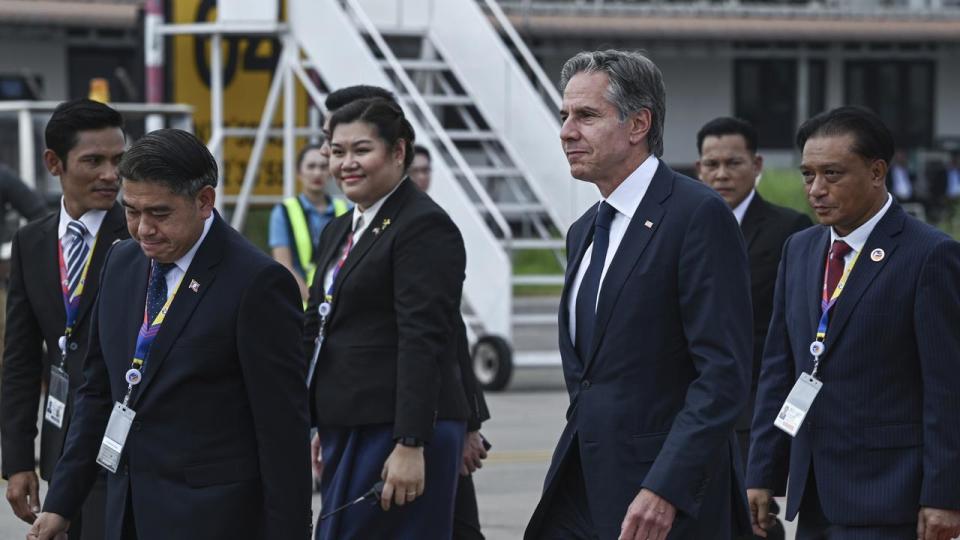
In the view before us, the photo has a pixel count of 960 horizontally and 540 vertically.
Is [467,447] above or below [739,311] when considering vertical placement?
below

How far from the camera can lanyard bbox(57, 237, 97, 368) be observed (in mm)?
5789

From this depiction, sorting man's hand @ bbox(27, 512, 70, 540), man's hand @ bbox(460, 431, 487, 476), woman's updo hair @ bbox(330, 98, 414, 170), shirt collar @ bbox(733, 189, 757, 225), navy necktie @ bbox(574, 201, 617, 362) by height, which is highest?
woman's updo hair @ bbox(330, 98, 414, 170)

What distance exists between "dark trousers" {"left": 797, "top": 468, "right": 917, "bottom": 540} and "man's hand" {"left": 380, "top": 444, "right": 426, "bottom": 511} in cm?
127

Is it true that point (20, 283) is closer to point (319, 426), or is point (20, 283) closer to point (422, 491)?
point (319, 426)

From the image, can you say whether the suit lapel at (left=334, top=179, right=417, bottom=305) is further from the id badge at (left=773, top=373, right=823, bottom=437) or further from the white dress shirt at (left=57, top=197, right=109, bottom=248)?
the id badge at (left=773, top=373, right=823, bottom=437)

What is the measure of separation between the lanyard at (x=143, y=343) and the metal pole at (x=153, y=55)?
11.5 metres

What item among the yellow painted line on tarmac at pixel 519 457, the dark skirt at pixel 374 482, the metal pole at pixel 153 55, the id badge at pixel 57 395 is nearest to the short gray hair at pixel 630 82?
the dark skirt at pixel 374 482

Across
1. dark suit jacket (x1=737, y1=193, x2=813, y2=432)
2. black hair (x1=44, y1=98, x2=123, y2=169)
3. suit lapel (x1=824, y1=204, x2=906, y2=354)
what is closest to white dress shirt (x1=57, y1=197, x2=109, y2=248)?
black hair (x1=44, y1=98, x2=123, y2=169)

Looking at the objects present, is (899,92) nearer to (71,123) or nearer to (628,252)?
(71,123)

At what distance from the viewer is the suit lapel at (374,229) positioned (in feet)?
20.0

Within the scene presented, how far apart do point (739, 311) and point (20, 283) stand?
2.64 metres

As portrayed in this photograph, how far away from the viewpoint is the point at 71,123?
20.0 ft

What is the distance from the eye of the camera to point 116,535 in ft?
15.8

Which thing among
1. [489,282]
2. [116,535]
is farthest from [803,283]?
[489,282]
